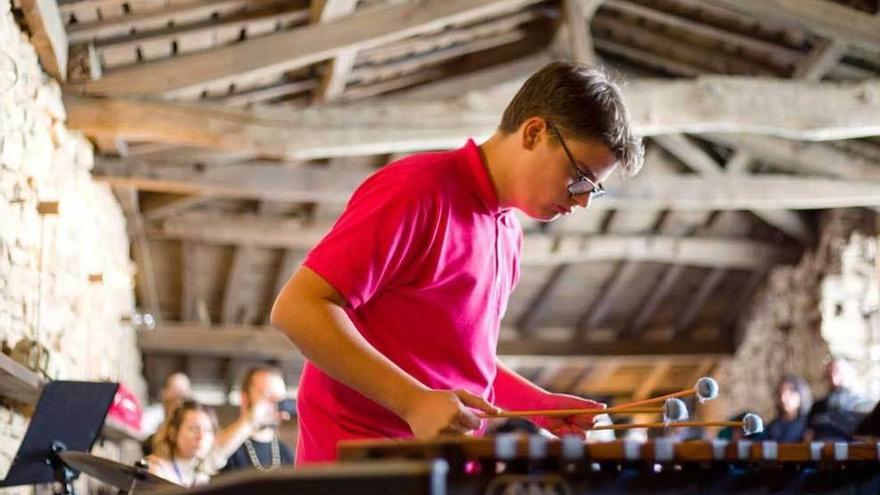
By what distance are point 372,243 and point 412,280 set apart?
0.53 feet

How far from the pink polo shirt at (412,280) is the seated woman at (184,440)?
3.09 metres

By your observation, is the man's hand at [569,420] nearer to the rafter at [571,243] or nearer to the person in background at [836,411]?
the person in background at [836,411]

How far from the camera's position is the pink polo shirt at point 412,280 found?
81.4 inches

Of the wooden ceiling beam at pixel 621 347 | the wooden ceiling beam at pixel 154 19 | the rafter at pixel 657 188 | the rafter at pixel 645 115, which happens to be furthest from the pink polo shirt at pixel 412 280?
the wooden ceiling beam at pixel 621 347

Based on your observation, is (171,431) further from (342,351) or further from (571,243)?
(571,243)

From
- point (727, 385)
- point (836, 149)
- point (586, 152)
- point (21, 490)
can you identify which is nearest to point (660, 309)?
point (727, 385)

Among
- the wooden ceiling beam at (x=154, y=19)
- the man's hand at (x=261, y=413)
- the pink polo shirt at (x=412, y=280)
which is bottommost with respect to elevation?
the pink polo shirt at (x=412, y=280)

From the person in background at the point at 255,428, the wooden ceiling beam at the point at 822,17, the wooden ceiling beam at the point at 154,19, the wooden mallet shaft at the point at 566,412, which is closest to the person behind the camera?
the wooden mallet shaft at the point at 566,412

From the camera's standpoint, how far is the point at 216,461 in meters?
6.10

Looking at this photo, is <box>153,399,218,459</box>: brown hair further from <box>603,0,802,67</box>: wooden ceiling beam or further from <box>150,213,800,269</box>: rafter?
<box>603,0,802,67</box>: wooden ceiling beam

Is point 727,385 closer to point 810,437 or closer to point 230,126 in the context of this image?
point 810,437

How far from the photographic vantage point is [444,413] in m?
1.87

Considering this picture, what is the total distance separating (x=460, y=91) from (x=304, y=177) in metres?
1.61

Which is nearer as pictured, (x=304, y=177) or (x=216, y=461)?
(x=216, y=461)
